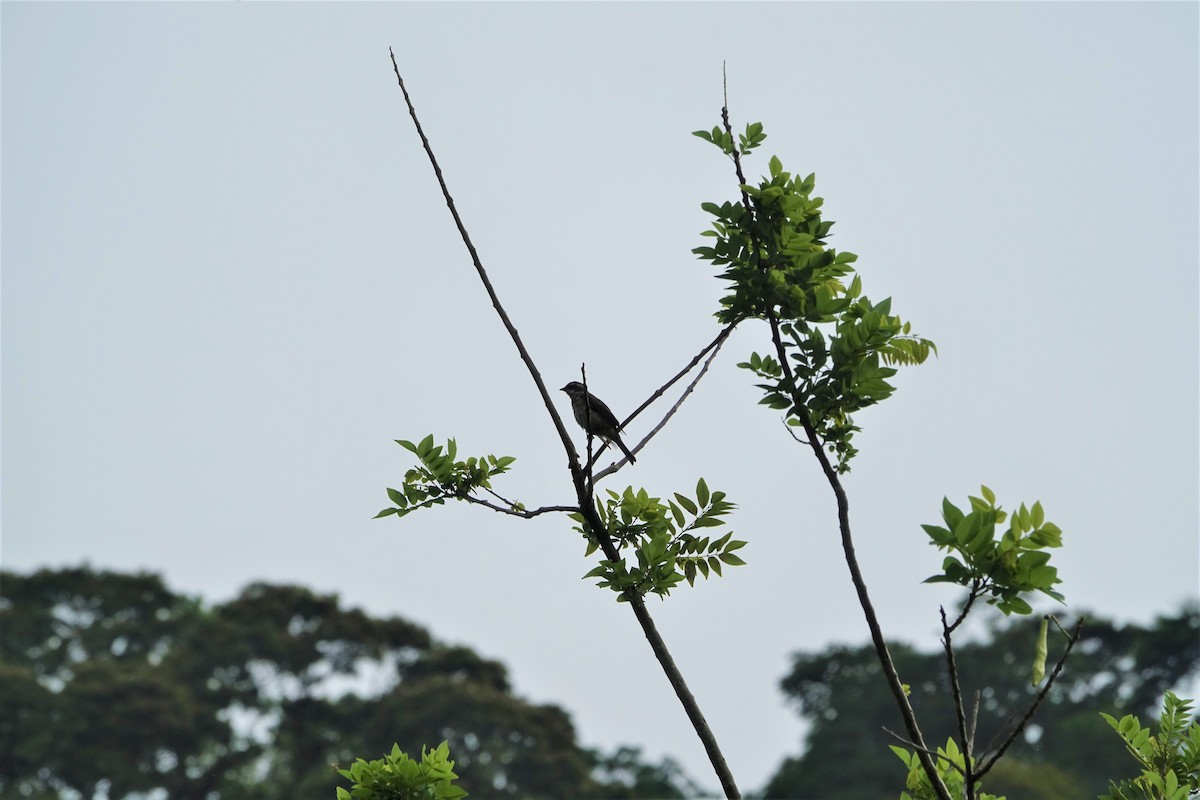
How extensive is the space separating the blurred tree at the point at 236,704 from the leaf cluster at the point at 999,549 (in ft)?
95.9

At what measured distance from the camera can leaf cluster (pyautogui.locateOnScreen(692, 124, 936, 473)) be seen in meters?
2.71

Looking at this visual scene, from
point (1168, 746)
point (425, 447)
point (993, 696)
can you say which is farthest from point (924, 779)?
point (993, 696)

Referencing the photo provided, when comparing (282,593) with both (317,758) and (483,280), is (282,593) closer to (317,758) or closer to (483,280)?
(317,758)

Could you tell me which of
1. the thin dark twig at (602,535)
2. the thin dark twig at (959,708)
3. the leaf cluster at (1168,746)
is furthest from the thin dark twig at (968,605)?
the leaf cluster at (1168,746)

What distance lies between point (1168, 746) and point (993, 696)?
32679 mm

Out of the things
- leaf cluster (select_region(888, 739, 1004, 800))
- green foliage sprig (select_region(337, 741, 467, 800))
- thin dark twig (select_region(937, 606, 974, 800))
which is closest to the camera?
thin dark twig (select_region(937, 606, 974, 800))

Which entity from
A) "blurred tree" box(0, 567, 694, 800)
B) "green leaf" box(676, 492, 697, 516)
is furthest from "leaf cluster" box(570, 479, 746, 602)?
"blurred tree" box(0, 567, 694, 800)

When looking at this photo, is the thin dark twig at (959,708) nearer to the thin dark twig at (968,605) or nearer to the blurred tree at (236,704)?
the thin dark twig at (968,605)

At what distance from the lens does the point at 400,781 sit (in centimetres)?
271

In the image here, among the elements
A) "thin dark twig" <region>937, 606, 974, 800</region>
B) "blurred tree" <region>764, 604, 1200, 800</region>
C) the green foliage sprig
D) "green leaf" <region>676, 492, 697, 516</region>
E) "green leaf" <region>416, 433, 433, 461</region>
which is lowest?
"thin dark twig" <region>937, 606, 974, 800</region>

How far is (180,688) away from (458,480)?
110 feet

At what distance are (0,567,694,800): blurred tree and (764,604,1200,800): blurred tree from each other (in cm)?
540

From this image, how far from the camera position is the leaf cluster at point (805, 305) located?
271 cm

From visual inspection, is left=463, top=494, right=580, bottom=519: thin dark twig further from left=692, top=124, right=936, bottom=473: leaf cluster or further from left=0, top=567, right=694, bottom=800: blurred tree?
left=0, top=567, right=694, bottom=800: blurred tree
